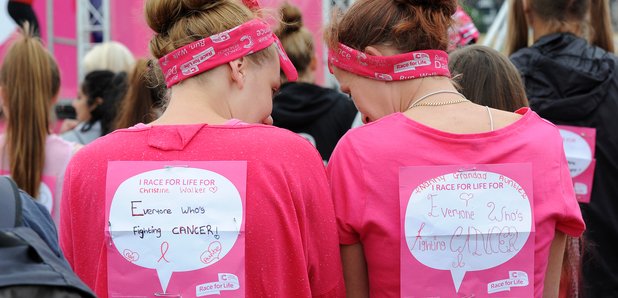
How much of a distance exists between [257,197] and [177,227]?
0.21 metres

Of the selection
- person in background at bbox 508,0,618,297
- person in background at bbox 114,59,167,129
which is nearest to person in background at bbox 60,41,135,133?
person in background at bbox 114,59,167,129

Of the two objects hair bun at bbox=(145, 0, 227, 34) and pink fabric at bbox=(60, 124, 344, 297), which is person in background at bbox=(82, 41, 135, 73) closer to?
hair bun at bbox=(145, 0, 227, 34)

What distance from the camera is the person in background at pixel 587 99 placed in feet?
12.5

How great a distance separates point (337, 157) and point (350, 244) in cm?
24

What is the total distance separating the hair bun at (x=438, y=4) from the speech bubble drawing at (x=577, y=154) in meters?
1.43

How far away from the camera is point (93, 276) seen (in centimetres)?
228

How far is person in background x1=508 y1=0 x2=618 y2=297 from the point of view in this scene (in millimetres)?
3805

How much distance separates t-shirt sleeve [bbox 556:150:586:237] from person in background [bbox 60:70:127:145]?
Result: 3090mm

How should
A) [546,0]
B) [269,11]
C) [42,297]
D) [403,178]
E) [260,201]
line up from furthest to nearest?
[546,0], [269,11], [403,178], [260,201], [42,297]

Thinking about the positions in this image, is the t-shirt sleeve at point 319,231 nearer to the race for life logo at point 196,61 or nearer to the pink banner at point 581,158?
the race for life logo at point 196,61

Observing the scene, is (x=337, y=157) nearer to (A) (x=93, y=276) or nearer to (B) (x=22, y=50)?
(A) (x=93, y=276)

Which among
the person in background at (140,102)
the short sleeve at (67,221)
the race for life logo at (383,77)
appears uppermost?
the race for life logo at (383,77)

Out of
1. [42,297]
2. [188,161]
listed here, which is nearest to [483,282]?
[188,161]

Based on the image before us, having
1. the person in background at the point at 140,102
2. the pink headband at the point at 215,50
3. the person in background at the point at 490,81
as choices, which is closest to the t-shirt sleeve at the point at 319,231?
the pink headband at the point at 215,50
